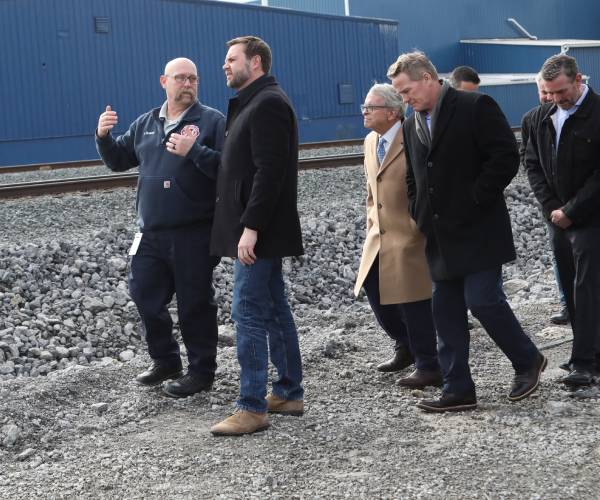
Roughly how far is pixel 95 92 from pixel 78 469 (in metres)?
21.8

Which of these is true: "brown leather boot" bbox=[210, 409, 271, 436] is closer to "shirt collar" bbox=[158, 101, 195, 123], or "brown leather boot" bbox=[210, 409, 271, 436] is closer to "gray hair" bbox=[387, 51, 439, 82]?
"shirt collar" bbox=[158, 101, 195, 123]

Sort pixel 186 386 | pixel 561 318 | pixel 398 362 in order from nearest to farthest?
pixel 186 386 < pixel 398 362 < pixel 561 318

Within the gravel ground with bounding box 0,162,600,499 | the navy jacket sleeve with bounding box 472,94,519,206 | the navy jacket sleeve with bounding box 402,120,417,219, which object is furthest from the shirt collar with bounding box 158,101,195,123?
the navy jacket sleeve with bounding box 472,94,519,206

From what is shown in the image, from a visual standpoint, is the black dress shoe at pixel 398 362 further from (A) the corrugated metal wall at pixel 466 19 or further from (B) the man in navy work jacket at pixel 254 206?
(A) the corrugated metal wall at pixel 466 19

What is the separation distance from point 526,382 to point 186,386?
1997 millimetres

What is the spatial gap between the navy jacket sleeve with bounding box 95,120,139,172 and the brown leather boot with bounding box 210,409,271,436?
6.31ft

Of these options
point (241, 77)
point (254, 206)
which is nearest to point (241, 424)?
point (254, 206)

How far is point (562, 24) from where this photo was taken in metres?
45.5

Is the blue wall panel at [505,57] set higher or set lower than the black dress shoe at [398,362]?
higher

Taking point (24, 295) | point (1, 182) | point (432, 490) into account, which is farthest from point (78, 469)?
point (1, 182)

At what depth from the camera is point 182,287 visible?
18.9ft

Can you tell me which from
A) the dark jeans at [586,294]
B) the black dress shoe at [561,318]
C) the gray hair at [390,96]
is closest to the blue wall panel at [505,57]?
the black dress shoe at [561,318]

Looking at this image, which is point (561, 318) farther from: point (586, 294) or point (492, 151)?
point (492, 151)

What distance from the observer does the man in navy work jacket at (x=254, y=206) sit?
486cm
